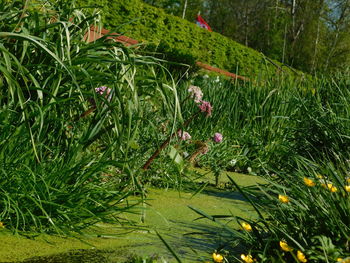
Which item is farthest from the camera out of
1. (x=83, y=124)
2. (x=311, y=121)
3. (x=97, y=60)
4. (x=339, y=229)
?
(x=311, y=121)

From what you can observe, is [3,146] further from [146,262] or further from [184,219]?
[184,219]

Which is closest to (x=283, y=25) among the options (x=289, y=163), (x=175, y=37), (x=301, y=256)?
(x=175, y=37)

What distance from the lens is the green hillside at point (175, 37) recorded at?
43.6 ft

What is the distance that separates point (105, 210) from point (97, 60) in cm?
74

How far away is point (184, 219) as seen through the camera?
309cm

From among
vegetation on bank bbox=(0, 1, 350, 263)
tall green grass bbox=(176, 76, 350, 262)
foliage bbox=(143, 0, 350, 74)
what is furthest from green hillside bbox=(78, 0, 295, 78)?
foliage bbox=(143, 0, 350, 74)

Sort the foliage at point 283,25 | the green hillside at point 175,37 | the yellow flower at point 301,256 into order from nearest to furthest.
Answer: the yellow flower at point 301,256
the green hillside at point 175,37
the foliage at point 283,25

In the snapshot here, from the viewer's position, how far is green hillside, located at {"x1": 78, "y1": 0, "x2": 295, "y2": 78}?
13292 millimetres

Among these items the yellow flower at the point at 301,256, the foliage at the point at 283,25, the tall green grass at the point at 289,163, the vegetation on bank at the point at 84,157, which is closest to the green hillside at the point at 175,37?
the tall green grass at the point at 289,163

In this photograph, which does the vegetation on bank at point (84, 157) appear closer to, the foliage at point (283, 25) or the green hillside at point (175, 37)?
the green hillside at point (175, 37)

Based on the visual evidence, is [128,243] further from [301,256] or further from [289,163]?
[289,163]

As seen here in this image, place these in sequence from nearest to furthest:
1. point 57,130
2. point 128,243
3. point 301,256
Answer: point 301,256
point 128,243
point 57,130

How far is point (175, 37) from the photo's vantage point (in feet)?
57.8

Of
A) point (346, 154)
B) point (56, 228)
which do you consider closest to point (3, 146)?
point (56, 228)
